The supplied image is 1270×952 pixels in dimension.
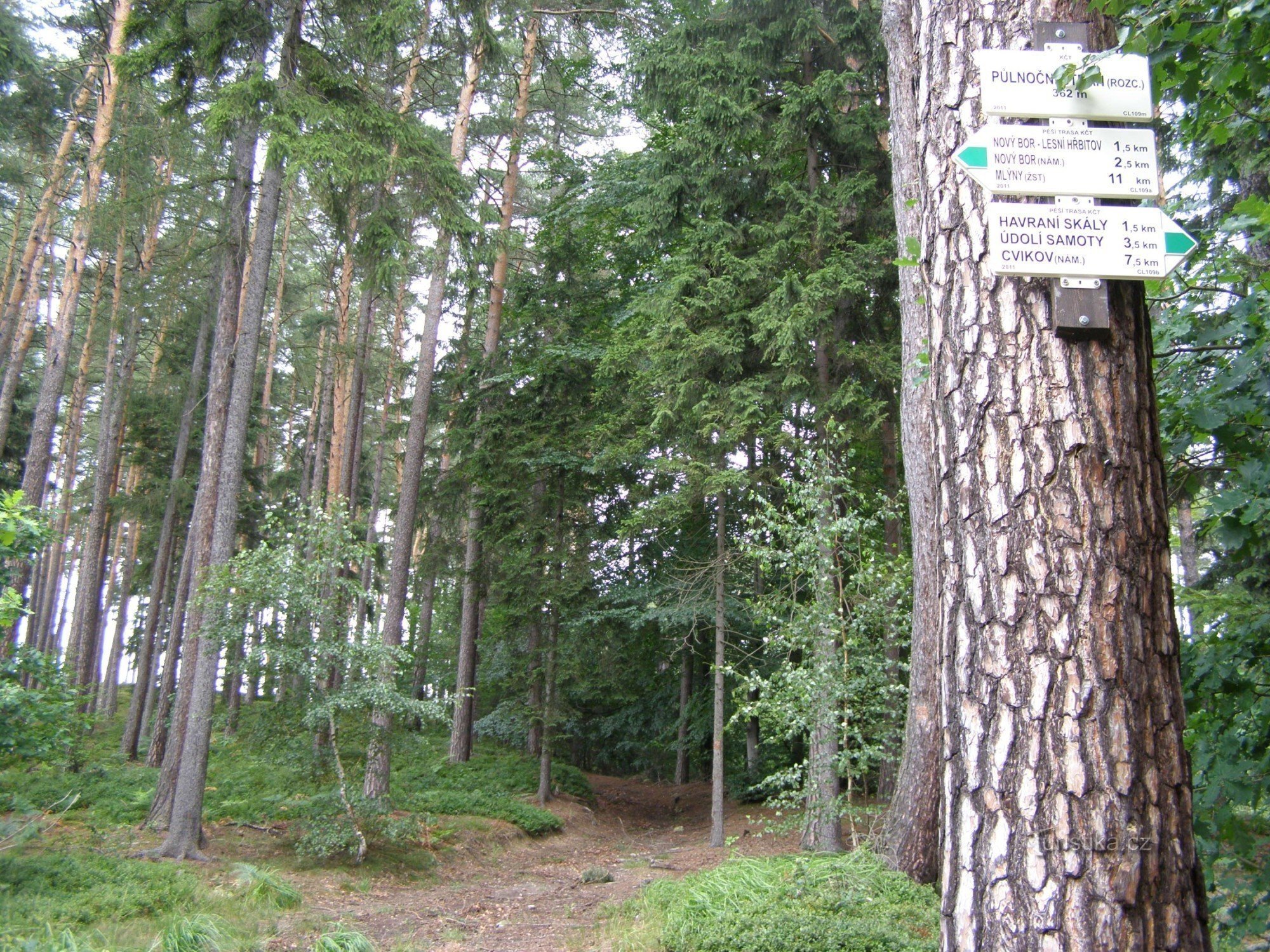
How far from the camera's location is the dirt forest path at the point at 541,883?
7852 millimetres

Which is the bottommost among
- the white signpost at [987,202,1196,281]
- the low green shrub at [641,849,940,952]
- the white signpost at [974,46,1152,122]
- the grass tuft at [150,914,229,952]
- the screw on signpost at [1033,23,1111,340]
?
the grass tuft at [150,914,229,952]

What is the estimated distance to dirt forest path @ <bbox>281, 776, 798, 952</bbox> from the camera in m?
7.85

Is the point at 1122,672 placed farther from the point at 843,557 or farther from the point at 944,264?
the point at 843,557

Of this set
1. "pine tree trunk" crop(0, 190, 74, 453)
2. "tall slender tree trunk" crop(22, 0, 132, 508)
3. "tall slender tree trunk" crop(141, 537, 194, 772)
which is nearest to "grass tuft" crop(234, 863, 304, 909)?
"tall slender tree trunk" crop(141, 537, 194, 772)

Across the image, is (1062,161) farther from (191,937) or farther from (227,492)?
(227,492)

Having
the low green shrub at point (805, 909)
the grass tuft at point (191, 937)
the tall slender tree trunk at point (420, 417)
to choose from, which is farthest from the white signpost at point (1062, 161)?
the tall slender tree trunk at point (420, 417)

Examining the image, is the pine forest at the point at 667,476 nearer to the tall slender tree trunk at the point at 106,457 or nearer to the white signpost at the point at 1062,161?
the white signpost at the point at 1062,161

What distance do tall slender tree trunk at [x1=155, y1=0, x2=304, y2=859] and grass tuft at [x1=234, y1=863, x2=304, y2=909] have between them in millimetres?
1196

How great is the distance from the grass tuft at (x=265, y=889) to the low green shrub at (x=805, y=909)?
380cm

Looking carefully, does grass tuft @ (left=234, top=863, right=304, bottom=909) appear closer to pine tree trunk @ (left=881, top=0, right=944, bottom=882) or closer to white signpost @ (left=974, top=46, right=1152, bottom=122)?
pine tree trunk @ (left=881, top=0, right=944, bottom=882)

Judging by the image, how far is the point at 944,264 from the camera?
2.03 m

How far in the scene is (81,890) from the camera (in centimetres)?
737

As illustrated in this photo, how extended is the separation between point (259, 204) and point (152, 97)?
6771 millimetres

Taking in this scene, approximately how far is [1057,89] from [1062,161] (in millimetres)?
167
